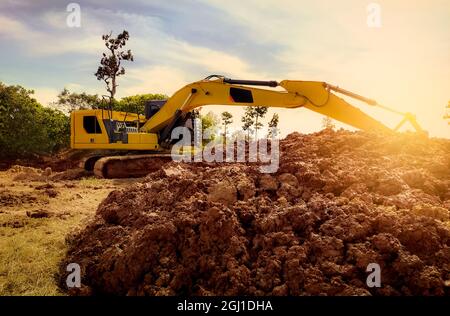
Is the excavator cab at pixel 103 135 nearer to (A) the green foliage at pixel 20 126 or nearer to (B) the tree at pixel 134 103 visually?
(A) the green foliage at pixel 20 126

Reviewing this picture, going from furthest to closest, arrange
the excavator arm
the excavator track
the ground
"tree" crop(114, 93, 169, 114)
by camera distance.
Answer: "tree" crop(114, 93, 169, 114), the excavator track, the excavator arm, the ground

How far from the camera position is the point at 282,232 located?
4.19m

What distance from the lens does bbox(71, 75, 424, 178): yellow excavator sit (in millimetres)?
9289

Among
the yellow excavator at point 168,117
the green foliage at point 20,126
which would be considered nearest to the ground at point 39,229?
the yellow excavator at point 168,117

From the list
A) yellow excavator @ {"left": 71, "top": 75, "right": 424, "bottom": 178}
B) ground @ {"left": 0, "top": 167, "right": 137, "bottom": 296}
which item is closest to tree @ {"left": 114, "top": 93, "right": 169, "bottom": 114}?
yellow excavator @ {"left": 71, "top": 75, "right": 424, "bottom": 178}

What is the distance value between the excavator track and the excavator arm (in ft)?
6.11

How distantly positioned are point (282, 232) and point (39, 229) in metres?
4.81

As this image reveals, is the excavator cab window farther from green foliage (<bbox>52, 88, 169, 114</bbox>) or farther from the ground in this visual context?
green foliage (<bbox>52, 88, 169, 114</bbox>)

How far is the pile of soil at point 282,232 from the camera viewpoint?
12.2 ft

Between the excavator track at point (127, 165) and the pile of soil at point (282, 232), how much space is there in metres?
8.62

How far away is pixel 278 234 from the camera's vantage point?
4168 millimetres
